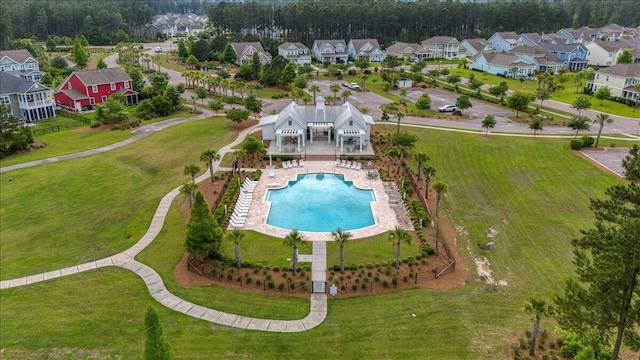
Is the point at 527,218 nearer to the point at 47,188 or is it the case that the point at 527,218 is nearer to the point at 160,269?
the point at 160,269

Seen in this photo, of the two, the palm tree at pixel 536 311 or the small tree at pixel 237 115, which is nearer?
the palm tree at pixel 536 311

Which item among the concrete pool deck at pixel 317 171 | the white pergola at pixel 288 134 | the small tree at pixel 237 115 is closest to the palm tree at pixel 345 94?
the small tree at pixel 237 115

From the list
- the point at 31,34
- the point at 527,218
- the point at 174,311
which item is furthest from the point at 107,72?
the point at 31,34

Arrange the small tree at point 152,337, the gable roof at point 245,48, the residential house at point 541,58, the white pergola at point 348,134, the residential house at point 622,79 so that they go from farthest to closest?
the gable roof at point 245,48
the residential house at point 541,58
the residential house at point 622,79
the white pergola at point 348,134
the small tree at point 152,337

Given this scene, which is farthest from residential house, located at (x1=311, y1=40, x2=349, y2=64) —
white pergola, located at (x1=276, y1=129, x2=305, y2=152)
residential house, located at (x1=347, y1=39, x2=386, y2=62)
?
white pergola, located at (x1=276, y1=129, x2=305, y2=152)

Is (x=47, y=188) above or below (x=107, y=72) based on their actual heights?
below

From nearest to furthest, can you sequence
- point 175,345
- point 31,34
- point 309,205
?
point 175,345 < point 309,205 < point 31,34

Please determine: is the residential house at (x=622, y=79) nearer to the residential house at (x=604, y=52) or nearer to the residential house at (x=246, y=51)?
the residential house at (x=604, y=52)
